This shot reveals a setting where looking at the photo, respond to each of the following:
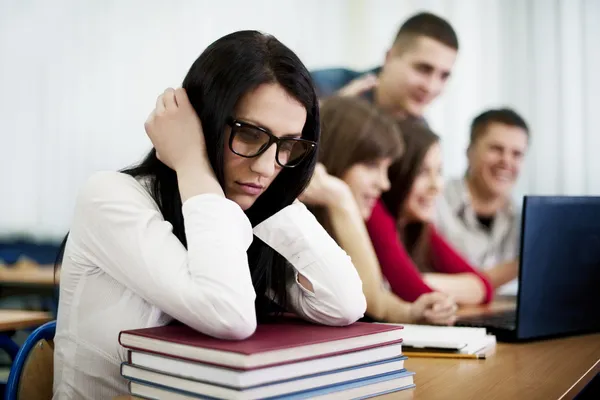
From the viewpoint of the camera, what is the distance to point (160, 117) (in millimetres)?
1180

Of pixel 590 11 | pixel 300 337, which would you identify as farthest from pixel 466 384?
pixel 590 11

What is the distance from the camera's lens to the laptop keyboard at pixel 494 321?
5.42ft

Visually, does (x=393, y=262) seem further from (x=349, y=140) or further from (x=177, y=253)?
(x=177, y=253)

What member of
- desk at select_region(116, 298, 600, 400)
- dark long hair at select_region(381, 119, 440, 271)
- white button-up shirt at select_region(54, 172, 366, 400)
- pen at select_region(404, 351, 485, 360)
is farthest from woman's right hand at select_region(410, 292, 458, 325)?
dark long hair at select_region(381, 119, 440, 271)

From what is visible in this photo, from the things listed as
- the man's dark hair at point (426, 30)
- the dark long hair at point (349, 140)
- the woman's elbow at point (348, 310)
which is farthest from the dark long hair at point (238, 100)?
the man's dark hair at point (426, 30)

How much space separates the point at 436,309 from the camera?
1648 mm

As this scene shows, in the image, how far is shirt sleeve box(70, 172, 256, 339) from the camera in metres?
0.97

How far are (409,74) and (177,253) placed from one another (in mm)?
2660

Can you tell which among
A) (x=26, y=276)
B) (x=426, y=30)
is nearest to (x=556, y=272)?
(x=426, y=30)

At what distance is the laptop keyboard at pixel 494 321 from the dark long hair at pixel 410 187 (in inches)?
32.8

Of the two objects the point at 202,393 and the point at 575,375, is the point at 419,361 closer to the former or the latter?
the point at 575,375

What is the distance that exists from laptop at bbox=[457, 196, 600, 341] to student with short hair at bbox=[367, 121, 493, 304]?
65cm

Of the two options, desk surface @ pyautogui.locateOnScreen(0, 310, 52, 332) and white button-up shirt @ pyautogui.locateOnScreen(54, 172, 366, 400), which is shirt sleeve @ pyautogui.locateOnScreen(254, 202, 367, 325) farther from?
desk surface @ pyautogui.locateOnScreen(0, 310, 52, 332)

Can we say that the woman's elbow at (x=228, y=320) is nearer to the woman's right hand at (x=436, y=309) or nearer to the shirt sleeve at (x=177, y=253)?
the shirt sleeve at (x=177, y=253)
